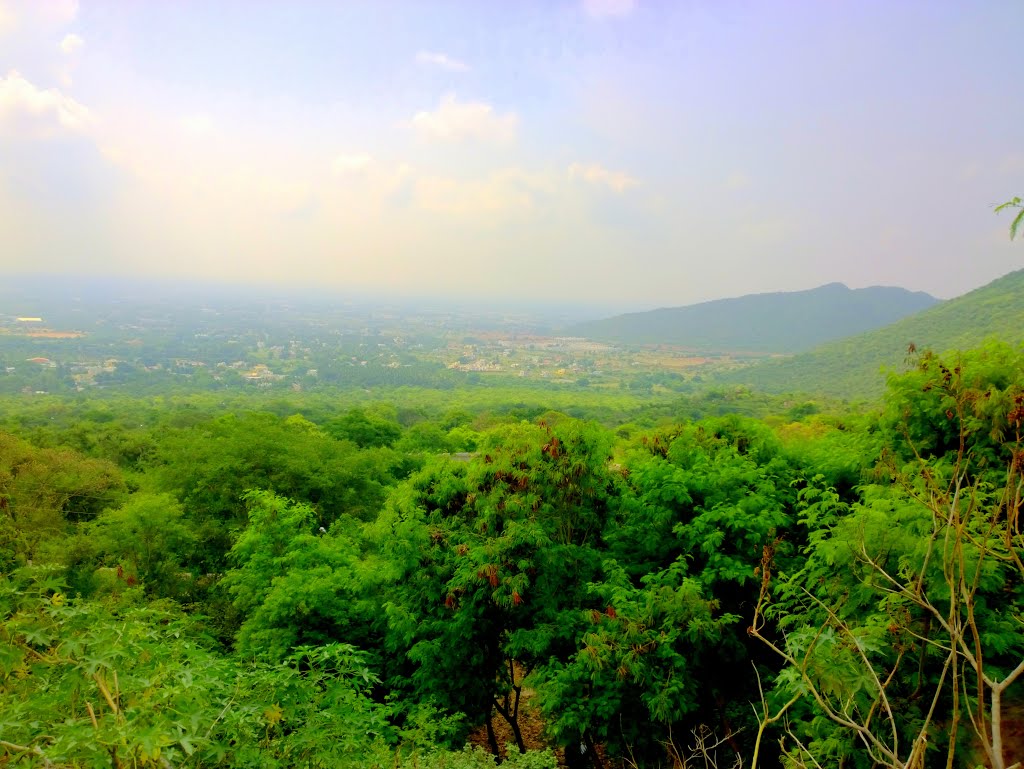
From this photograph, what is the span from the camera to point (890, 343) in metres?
81.4

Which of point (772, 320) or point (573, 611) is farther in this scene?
point (772, 320)

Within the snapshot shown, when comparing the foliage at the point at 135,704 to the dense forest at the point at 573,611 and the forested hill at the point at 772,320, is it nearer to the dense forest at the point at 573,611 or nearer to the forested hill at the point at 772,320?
the dense forest at the point at 573,611

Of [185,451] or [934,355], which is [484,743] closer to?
[934,355]

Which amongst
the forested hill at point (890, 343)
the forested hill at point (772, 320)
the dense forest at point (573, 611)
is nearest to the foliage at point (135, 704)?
the dense forest at point (573, 611)

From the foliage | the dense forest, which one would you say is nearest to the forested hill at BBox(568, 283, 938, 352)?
the dense forest

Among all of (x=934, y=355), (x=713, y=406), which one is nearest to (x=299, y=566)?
(x=934, y=355)

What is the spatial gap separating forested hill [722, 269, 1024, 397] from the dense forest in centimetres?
5662

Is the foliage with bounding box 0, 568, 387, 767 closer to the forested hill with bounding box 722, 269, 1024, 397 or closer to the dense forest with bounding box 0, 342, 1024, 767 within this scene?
the dense forest with bounding box 0, 342, 1024, 767

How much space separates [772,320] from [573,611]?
189401 mm

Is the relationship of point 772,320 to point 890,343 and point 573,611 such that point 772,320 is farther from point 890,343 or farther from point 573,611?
point 573,611

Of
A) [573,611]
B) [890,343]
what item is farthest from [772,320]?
[573,611]

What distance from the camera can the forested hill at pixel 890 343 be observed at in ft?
209

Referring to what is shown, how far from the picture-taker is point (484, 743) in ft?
33.2

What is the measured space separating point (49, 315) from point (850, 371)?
176155mm
